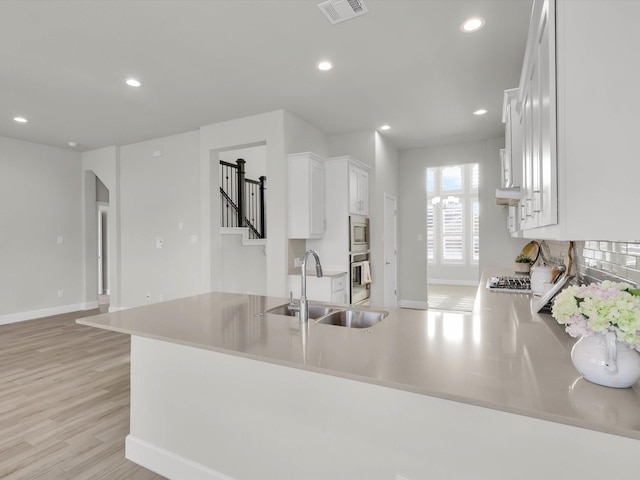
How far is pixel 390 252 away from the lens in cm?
608

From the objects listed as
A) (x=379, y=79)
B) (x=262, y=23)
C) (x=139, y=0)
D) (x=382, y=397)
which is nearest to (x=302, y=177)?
(x=379, y=79)

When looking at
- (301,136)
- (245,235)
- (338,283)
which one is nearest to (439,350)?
(338,283)

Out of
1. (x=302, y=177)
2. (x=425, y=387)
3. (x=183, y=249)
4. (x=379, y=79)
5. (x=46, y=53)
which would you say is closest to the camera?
(x=425, y=387)

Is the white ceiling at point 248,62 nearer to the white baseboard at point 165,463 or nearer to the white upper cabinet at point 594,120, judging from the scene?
the white upper cabinet at point 594,120

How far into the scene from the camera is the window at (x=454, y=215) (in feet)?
31.4

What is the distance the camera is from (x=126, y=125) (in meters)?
5.11

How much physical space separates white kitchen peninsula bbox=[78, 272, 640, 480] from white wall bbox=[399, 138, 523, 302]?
3976mm

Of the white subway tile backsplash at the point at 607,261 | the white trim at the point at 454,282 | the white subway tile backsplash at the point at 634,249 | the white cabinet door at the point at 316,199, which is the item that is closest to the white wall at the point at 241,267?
the white cabinet door at the point at 316,199

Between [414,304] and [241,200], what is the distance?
11.9ft

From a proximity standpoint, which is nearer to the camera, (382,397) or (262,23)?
(382,397)

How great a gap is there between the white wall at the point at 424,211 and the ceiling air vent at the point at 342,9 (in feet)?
13.8

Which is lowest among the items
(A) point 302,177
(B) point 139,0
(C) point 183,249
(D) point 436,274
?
(D) point 436,274

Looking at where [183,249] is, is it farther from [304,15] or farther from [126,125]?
[304,15]

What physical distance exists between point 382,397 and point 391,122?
173 inches
